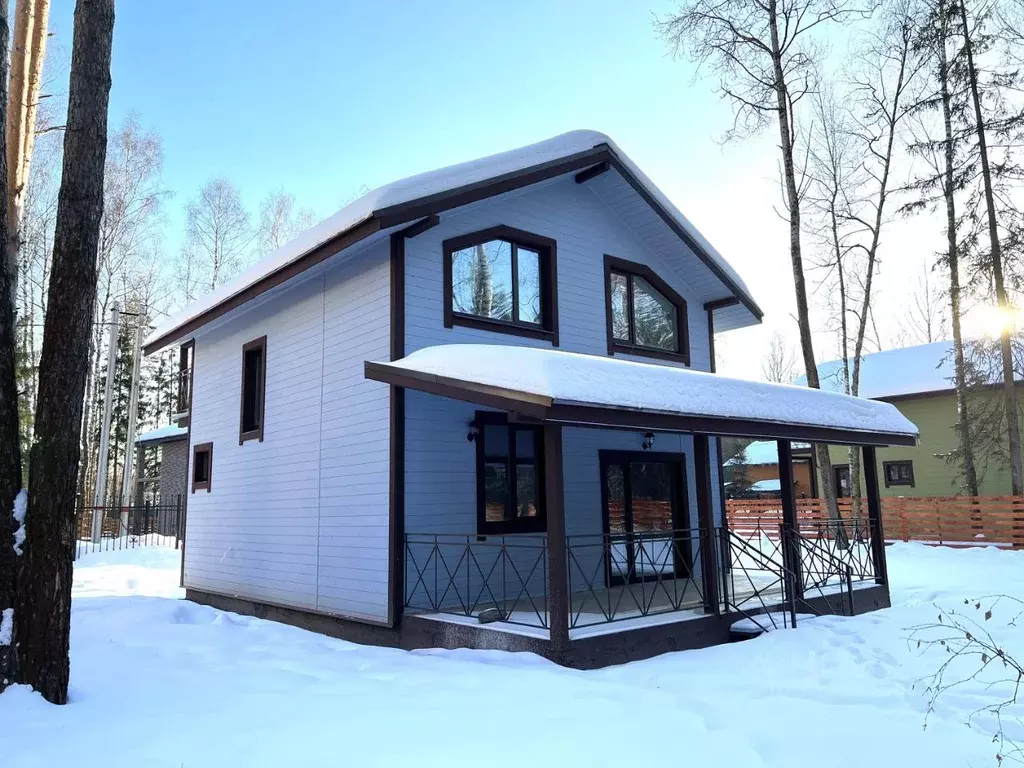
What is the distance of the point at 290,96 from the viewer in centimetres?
1828

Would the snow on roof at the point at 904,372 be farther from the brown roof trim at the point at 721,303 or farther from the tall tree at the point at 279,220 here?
the tall tree at the point at 279,220

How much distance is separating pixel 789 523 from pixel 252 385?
25.6 ft

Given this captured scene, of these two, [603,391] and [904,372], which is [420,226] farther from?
[904,372]

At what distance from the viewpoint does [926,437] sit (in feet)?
73.6

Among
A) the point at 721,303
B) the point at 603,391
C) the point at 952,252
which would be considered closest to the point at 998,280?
the point at 952,252

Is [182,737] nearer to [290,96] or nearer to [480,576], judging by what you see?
[480,576]

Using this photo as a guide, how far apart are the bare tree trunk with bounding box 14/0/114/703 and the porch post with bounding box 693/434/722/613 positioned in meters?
5.34

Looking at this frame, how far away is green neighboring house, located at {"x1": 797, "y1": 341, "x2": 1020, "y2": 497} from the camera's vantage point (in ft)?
70.2

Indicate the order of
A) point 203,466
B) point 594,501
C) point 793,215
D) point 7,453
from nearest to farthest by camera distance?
point 7,453
point 594,501
point 203,466
point 793,215

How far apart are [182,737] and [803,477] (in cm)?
2974

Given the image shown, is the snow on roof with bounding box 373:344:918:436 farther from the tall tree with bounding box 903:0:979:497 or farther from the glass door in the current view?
the tall tree with bounding box 903:0:979:497

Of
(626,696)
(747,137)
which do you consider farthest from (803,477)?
(626,696)

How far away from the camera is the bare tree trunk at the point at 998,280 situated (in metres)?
16.7

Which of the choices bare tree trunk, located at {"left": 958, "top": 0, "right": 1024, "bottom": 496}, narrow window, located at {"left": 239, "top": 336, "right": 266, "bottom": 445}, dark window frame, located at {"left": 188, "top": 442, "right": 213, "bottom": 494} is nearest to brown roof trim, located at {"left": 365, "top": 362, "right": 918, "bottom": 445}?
narrow window, located at {"left": 239, "top": 336, "right": 266, "bottom": 445}
